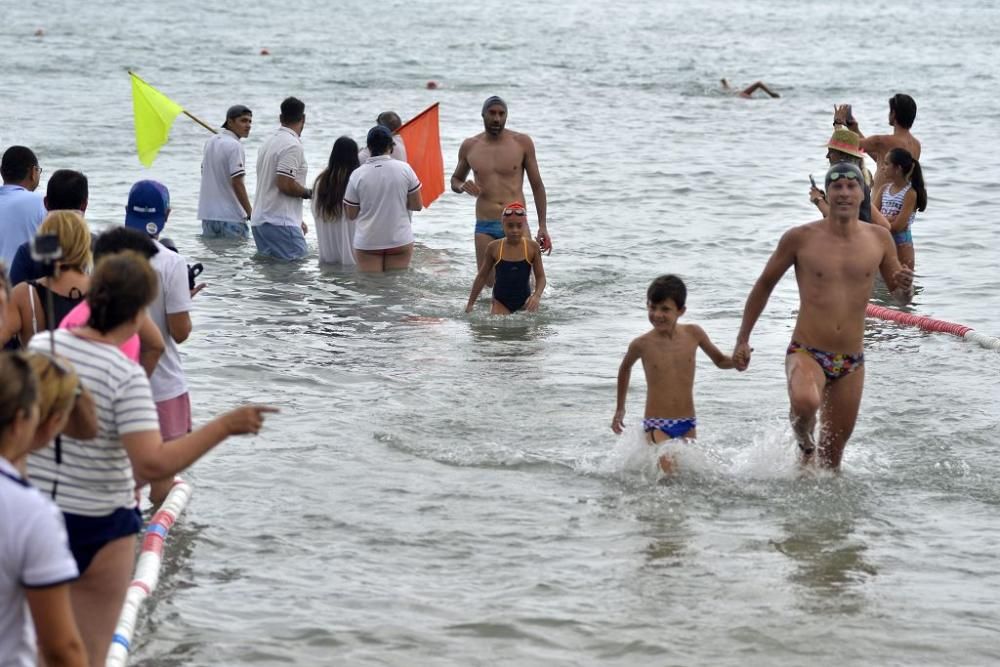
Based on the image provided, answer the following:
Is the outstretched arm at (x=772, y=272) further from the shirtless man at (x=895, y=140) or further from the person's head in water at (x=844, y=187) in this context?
the shirtless man at (x=895, y=140)

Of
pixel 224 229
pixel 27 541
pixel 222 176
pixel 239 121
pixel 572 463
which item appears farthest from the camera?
pixel 224 229

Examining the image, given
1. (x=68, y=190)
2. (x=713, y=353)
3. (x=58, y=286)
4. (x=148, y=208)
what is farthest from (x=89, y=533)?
(x=713, y=353)

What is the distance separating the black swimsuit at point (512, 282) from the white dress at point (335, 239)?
2.60m

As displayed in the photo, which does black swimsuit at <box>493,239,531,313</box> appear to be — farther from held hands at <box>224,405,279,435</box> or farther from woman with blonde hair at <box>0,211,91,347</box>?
held hands at <box>224,405,279,435</box>

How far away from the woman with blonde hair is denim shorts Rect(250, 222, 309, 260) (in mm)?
8503

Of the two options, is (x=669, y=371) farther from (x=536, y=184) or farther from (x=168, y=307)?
(x=536, y=184)

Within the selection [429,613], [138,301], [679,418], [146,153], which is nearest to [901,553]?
[679,418]

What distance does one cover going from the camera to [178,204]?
19578mm

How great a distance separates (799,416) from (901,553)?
877 mm

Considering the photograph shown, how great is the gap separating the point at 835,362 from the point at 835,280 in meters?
0.44

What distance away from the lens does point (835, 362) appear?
794 cm

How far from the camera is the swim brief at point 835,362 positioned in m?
7.94

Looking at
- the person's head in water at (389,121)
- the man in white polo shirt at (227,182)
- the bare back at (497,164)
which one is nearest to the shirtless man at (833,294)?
the bare back at (497,164)

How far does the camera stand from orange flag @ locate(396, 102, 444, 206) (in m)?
15.3
